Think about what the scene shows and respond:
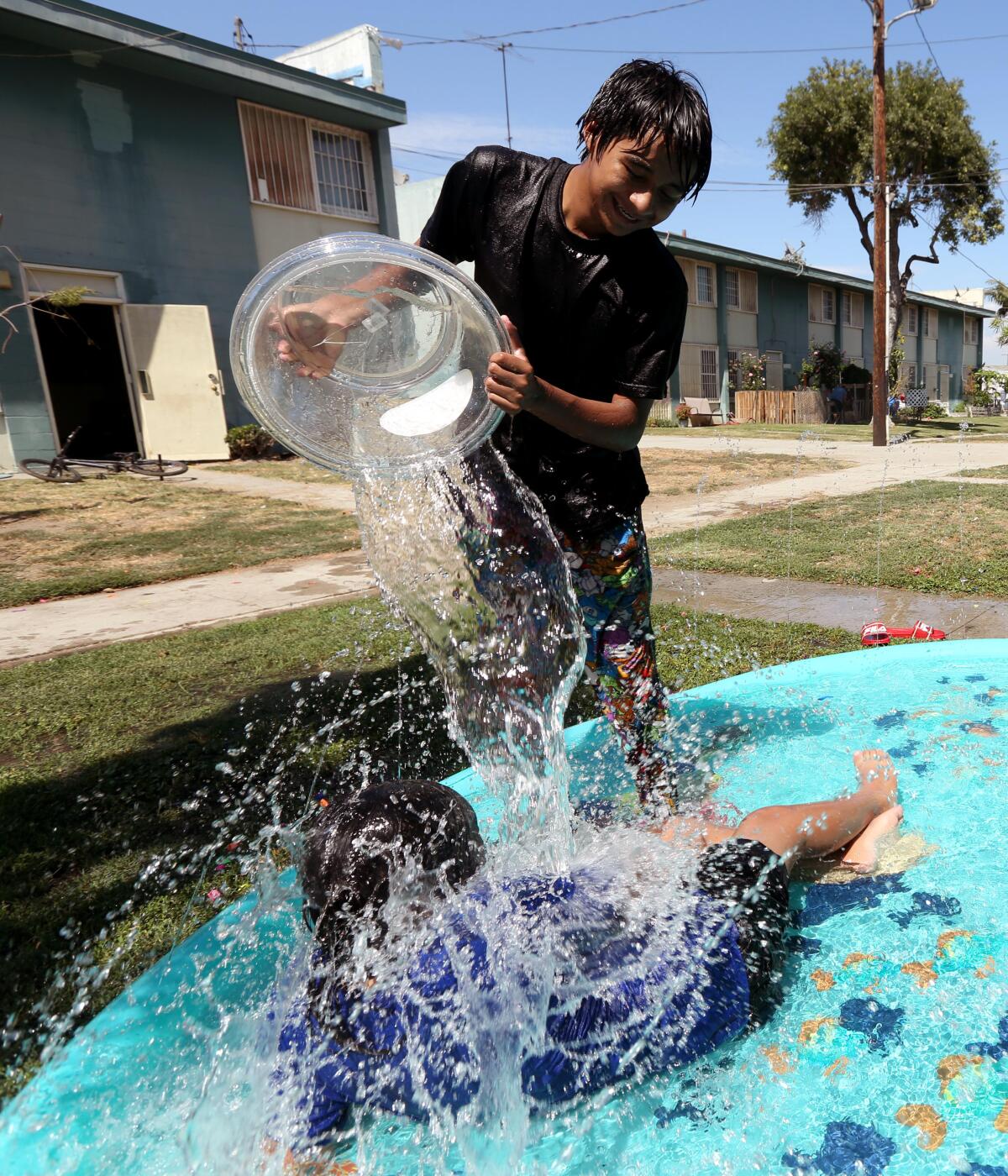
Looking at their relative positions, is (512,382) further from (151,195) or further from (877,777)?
(151,195)

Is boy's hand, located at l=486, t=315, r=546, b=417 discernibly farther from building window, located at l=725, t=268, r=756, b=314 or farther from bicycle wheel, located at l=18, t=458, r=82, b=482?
building window, located at l=725, t=268, r=756, b=314

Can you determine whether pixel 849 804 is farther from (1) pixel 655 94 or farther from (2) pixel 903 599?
(2) pixel 903 599

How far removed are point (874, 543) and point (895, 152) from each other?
23377 millimetres

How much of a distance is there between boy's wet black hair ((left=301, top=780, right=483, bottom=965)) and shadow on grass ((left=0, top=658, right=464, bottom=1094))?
Answer: 76 centimetres

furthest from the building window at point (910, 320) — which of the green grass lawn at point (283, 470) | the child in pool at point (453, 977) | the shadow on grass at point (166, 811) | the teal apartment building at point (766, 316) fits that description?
the child in pool at point (453, 977)

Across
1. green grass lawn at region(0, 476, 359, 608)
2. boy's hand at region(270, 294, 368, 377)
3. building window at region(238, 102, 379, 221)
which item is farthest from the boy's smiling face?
building window at region(238, 102, 379, 221)

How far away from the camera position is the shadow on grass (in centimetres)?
230

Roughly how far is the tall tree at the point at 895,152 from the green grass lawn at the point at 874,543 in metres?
19.6

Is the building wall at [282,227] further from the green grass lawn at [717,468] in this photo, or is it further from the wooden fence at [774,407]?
the wooden fence at [774,407]

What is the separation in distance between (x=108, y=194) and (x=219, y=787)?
12.6 meters

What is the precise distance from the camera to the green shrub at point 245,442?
14.1 m

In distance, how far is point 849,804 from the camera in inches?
105

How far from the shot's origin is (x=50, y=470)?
1166 cm

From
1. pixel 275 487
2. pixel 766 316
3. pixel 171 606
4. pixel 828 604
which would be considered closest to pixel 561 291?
pixel 828 604
